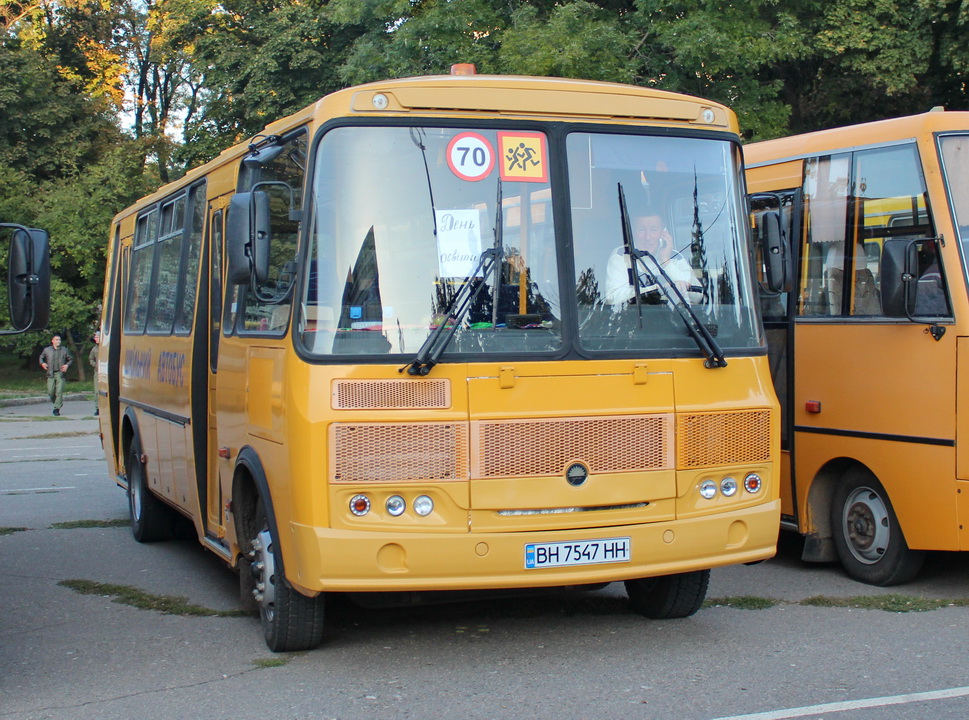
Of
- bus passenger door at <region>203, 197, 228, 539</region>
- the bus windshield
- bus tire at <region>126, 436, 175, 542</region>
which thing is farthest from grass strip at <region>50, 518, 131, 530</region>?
the bus windshield

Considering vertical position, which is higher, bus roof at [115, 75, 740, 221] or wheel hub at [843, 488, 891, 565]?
bus roof at [115, 75, 740, 221]

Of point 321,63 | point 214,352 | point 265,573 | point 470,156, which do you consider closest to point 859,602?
point 265,573

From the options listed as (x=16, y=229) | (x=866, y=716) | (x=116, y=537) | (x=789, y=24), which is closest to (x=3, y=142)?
(x=789, y=24)

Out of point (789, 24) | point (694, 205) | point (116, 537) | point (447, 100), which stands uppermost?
point (789, 24)

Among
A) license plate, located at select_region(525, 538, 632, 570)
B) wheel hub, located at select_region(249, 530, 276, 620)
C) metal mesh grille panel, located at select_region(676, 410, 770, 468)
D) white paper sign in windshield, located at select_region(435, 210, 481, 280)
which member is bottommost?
wheel hub, located at select_region(249, 530, 276, 620)

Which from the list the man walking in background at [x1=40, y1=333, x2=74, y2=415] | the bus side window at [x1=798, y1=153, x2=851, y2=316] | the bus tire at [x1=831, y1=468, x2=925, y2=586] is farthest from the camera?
the man walking in background at [x1=40, y1=333, x2=74, y2=415]

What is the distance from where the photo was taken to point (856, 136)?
8.45m

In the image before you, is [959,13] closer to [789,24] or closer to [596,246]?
[789,24]

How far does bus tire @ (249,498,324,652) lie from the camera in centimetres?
646

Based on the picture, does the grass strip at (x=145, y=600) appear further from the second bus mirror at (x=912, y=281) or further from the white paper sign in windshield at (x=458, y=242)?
the second bus mirror at (x=912, y=281)

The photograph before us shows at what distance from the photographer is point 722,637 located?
22.5 feet

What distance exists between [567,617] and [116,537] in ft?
16.5

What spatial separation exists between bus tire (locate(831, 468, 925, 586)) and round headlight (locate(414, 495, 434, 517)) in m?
3.54

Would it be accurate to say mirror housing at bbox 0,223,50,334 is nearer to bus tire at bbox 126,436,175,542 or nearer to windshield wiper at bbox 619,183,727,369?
windshield wiper at bbox 619,183,727,369
